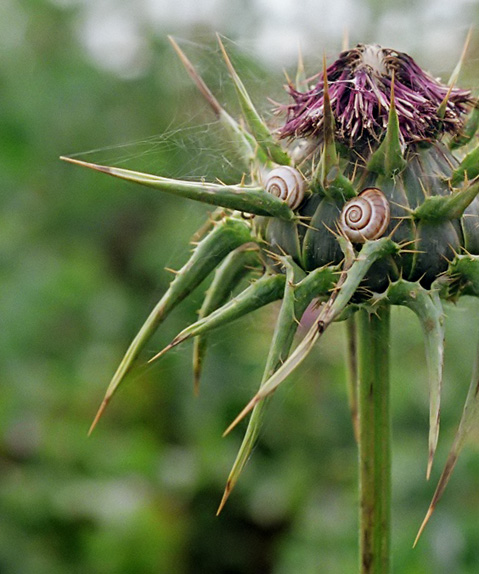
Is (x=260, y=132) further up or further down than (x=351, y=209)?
further up

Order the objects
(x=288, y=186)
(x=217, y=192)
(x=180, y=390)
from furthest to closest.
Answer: (x=180, y=390) → (x=288, y=186) → (x=217, y=192)

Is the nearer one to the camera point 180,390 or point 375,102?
point 375,102

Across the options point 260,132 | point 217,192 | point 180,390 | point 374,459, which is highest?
point 260,132

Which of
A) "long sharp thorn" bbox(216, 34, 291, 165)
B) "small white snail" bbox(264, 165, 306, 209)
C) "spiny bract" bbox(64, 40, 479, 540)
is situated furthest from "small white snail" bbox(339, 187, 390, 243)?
"long sharp thorn" bbox(216, 34, 291, 165)

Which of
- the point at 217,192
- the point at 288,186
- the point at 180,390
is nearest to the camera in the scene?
the point at 217,192

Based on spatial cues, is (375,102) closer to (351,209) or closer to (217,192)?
(351,209)

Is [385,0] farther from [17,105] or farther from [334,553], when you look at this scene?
[334,553]

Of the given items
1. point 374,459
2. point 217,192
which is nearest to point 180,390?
point 374,459
